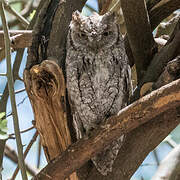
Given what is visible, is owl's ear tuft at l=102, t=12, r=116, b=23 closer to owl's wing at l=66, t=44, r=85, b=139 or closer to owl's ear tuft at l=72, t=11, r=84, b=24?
owl's ear tuft at l=72, t=11, r=84, b=24

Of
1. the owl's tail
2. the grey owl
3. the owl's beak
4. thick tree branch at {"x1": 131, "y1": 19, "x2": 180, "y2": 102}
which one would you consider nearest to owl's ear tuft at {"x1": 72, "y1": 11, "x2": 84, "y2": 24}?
the grey owl

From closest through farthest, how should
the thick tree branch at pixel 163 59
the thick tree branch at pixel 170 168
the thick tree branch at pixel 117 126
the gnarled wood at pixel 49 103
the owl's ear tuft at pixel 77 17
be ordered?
the thick tree branch at pixel 117 126
the gnarled wood at pixel 49 103
the thick tree branch at pixel 170 168
the owl's ear tuft at pixel 77 17
the thick tree branch at pixel 163 59

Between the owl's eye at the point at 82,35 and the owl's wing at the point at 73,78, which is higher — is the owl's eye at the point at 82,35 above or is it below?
above

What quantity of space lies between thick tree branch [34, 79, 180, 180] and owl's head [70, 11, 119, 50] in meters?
0.62

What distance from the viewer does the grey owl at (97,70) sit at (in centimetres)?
253

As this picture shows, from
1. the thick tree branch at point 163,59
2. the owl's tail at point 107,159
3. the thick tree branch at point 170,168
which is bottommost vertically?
the thick tree branch at point 170,168

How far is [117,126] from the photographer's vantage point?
2.14 m

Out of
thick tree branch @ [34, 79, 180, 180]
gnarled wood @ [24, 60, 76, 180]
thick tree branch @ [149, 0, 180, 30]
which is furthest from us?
thick tree branch @ [149, 0, 180, 30]

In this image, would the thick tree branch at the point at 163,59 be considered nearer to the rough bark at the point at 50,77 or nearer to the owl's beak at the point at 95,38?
the owl's beak at the point at 95,38

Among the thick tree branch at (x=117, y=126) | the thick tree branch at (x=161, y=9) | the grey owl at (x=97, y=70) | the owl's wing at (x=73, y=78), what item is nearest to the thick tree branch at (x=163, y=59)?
the grey owl at (x=97, y=70)

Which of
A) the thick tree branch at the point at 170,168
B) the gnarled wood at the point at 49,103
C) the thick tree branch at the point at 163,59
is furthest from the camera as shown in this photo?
the thick tree branch at the point at 163,59

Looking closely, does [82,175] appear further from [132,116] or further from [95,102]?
[132,116]

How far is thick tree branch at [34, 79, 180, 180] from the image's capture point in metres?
2.04

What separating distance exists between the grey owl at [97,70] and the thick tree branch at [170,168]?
1.01ft
